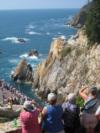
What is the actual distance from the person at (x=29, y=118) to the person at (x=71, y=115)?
43.6 inches

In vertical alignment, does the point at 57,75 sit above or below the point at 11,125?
below

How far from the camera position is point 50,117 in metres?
13.0

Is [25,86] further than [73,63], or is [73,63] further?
[25,86]

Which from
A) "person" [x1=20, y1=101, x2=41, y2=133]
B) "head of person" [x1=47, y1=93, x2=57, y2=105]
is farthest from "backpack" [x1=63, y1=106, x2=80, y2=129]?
"person" [x1=20, y1=101, x2=41, y2=133]

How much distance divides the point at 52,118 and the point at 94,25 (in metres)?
48.2

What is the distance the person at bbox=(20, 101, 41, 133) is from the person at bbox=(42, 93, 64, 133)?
10.8 inches

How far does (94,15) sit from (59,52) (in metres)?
7.55

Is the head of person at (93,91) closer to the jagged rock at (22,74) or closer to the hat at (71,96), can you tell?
the hat at (71,96)

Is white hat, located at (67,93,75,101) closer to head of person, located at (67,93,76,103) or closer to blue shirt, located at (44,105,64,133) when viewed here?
head of person, located at (67,93,76,103)

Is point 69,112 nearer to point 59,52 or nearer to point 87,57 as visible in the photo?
point 87,57

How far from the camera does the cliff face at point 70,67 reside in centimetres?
5731

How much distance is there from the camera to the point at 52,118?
1300cm

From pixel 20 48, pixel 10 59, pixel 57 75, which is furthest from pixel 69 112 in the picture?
pixel 20 48

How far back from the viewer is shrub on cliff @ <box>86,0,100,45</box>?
59750 mm
